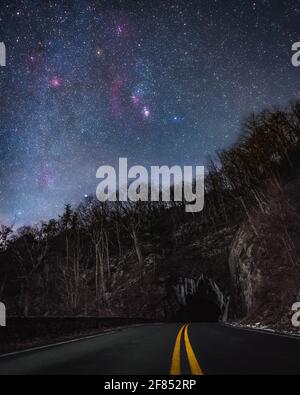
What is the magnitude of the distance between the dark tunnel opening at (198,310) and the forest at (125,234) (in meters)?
5.28

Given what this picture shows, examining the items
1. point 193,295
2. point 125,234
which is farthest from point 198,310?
point 125,234

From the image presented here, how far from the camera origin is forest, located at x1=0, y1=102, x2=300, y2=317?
4628 cm

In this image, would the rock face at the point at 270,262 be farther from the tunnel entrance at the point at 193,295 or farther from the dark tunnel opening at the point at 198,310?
the dark tunnel opening at the point at 198,310

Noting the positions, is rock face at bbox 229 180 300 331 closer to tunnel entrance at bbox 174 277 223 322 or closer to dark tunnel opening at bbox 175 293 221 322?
tunnel entrance at bbox 174 277 223 322

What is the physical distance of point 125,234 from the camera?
75062mm

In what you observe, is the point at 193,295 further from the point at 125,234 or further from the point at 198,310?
the point at 125,234

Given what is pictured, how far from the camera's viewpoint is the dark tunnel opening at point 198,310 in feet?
173

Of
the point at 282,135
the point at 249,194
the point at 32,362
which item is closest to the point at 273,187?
the point at 249,194

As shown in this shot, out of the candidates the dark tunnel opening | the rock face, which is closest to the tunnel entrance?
the dark tunnel opening

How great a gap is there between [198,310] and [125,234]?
2376 cm

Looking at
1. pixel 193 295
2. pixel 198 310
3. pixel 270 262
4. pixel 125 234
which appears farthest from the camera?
pixel 125 234

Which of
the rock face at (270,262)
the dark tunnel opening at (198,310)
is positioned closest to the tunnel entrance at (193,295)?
the dark tunnel opening at (198,310)

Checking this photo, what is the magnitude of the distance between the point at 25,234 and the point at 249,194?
111ft
